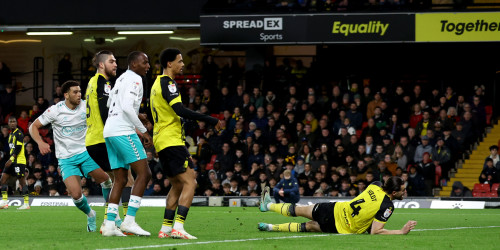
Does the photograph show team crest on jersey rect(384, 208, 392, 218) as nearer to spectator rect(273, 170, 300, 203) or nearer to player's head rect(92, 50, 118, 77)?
player's head rect(92, 50, 118, 77)

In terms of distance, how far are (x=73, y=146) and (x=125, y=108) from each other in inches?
94.9

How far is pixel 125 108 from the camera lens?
446 inches

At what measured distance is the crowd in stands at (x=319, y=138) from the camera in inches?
1019

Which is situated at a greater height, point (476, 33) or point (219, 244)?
point (476, 33)

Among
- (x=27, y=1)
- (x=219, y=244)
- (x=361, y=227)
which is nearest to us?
(x=219, y=244)

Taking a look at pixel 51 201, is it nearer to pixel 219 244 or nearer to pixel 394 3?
pixel 394 3

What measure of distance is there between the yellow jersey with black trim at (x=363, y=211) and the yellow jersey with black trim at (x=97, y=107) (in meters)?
3.50

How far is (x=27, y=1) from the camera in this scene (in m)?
31.9

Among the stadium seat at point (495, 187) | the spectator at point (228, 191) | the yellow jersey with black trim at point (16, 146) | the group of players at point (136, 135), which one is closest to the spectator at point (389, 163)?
the stadium seat at point (495, 187)

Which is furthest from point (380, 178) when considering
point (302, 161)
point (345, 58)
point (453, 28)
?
point (345, 58)

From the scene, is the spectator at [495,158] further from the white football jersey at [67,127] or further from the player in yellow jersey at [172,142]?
the player in yellow jersey at [172,142]

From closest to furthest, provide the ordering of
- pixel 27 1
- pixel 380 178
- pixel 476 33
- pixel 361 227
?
pixel 361 227 < pixel 380 178 < pixel 476 33 < pixel 27 1

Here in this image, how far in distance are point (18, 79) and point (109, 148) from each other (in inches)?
1035

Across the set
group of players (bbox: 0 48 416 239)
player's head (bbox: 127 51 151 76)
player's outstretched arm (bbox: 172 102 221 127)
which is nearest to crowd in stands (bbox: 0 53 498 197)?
group of players (bbox: 0 48 416 239)
